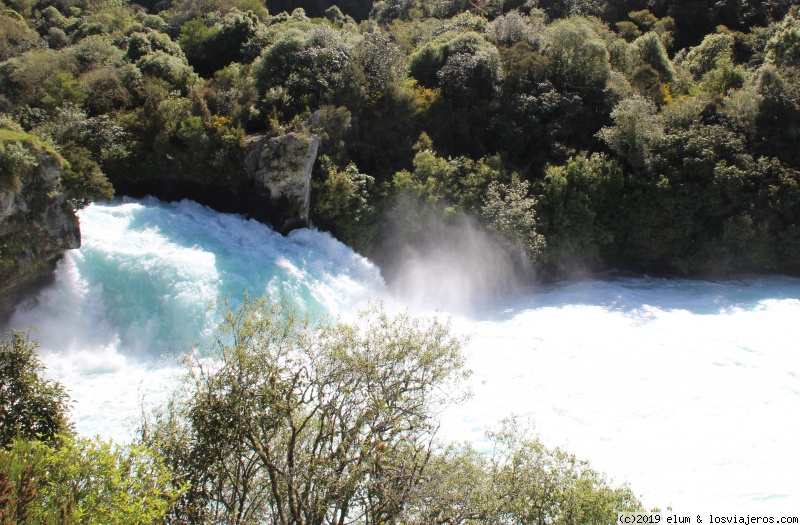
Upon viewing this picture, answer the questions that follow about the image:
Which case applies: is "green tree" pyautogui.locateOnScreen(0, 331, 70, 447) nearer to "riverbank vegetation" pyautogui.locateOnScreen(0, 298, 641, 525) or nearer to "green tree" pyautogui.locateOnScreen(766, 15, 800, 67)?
"riverbank vegetation" pyautogui.locateOnScreen(0, 298, 641, 525)

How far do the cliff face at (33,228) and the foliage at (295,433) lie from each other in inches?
512

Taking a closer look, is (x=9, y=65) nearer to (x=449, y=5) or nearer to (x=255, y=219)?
(x=255, y=219)

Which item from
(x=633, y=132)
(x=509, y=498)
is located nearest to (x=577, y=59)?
(x=633, y=132)

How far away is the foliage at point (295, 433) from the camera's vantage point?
11.2 metres

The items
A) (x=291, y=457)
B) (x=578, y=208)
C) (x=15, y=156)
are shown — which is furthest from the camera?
(x=578, y=208)

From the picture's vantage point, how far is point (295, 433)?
1162 centimetres

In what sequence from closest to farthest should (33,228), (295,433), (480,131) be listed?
1. (295,433)
2. (33,228)
3. (480,131)

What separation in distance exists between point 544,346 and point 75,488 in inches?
748

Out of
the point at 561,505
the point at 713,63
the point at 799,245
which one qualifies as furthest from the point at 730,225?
the point at 561,505

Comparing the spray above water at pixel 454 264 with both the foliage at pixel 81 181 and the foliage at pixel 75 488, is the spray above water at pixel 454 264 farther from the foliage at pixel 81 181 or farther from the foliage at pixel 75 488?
the foliage at pixel 75 488

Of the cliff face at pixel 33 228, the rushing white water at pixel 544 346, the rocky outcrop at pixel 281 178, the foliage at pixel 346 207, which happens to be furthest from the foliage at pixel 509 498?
the rocky outcrop at pixel 281 178

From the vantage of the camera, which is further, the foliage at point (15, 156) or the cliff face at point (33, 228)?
the cliff face at point (33, 228)

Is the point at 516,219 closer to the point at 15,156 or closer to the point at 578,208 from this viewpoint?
the point at 578,208

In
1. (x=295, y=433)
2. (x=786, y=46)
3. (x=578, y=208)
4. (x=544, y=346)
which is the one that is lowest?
(x=544, y=346)
